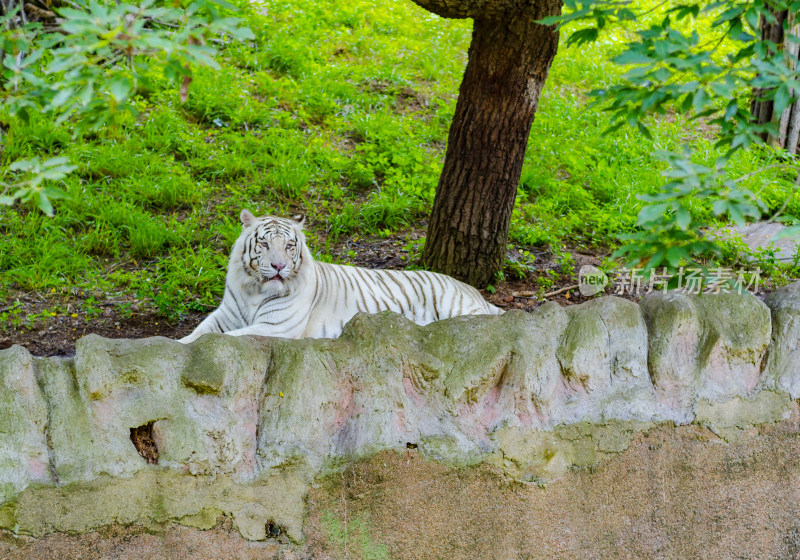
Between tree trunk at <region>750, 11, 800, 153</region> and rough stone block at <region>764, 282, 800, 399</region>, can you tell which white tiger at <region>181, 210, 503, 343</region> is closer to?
rough stone block at <region>764, 282, 800, 399</region>

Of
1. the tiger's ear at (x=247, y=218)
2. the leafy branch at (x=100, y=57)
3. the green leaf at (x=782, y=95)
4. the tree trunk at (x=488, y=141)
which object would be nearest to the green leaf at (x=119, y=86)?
the leafy branch at (x=100, y=57)

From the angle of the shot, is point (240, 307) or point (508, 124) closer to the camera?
point (240, 307)

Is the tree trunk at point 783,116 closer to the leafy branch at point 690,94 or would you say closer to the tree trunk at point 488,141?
the tree trunk at point 488,141

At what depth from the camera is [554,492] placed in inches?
117

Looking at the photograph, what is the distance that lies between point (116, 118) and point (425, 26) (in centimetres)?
749

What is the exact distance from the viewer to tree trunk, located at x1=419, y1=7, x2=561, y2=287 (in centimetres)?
451

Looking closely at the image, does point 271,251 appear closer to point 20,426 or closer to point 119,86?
point 20,426

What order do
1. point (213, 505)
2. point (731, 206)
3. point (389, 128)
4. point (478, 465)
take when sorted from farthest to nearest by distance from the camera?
1. point (389, 128)
2. point (478, 465)
3. point (213, 505)
4. point (731, 206)

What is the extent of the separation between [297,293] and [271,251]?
27 centimetres

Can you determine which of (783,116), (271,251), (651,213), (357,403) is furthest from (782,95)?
(783,116)

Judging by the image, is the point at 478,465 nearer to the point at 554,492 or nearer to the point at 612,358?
the point at 554,492

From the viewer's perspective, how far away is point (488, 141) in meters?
4.82

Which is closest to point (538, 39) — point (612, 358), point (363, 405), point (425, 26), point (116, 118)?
point (612, 358)

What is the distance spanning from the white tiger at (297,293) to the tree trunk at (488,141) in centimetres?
49
